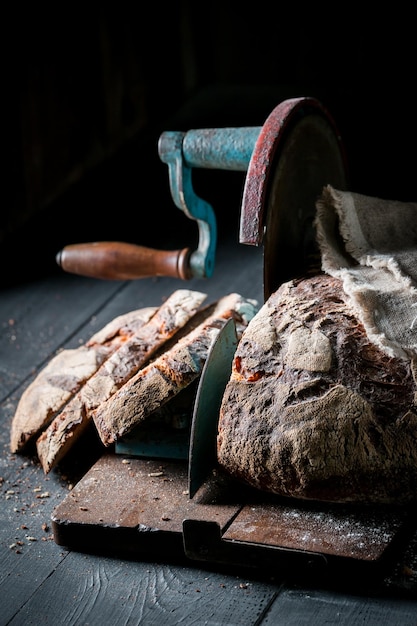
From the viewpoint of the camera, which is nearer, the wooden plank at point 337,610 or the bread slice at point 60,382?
the wooden plank at point 337,610

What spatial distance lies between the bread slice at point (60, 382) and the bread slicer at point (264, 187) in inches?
5.8

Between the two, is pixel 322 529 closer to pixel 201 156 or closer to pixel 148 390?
pixel 148 390

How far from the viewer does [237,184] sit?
3.52 m

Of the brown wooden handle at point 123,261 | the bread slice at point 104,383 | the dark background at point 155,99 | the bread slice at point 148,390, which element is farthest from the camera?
the dark background at point 155,99

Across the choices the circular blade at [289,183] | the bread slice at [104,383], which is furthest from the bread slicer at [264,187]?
the bread slice at [104,383]

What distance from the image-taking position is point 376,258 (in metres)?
1.80

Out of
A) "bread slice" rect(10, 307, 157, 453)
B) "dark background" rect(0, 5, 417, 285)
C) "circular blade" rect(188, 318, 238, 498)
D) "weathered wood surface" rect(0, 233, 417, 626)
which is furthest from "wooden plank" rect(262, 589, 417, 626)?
"dark background" rect(0, 5, 417, 285)

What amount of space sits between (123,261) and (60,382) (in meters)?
0.29

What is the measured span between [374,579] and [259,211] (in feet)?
2.19

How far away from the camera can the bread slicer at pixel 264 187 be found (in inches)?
70.4

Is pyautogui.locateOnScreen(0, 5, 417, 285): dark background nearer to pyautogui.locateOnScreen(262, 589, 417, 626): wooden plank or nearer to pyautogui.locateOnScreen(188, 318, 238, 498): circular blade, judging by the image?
pyautogui.locateOnScreen(188, 318, 238, 498): circular blade

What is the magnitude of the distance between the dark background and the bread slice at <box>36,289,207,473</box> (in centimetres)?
111

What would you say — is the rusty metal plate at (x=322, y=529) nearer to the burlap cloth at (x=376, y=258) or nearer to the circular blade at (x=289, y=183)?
the burlap cloth at (x=376, y=258)

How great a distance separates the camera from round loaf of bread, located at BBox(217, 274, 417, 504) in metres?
1.53
